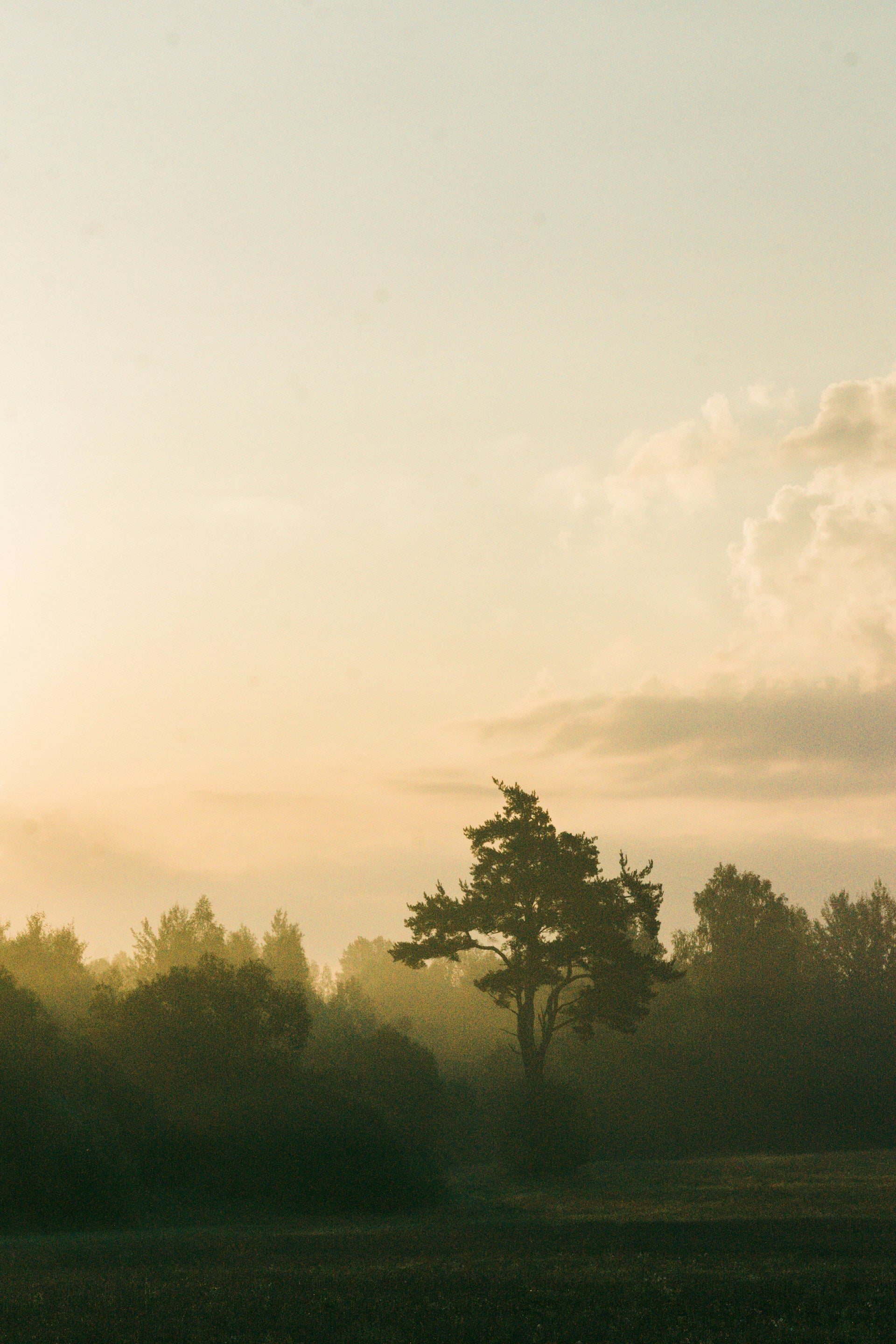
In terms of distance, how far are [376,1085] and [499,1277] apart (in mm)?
36348

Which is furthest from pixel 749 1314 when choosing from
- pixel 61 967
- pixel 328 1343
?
pixel 61 967

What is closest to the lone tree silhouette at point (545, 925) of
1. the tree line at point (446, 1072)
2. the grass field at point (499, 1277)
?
the tree line at point (446, 1072)

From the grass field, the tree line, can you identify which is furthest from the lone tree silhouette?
the grass field

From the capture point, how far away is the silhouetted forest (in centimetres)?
5116

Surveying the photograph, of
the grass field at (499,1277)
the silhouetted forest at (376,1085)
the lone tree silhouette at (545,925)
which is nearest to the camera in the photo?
the grass field at (499,1277)

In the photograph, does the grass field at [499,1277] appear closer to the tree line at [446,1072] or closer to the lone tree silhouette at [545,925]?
the tree line at [446,1072]

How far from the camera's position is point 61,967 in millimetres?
126750

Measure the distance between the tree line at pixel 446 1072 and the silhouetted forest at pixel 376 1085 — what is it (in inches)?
5.0

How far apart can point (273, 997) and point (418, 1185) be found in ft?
43.1

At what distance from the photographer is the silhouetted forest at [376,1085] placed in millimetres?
51156

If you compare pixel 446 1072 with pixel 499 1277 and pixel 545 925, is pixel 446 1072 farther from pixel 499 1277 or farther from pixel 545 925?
pixel 499 1277

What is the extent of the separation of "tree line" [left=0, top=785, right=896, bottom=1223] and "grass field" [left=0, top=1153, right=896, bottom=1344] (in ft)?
18.1

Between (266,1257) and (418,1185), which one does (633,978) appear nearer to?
(418,1185)

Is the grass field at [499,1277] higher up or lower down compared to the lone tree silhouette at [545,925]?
lower down
